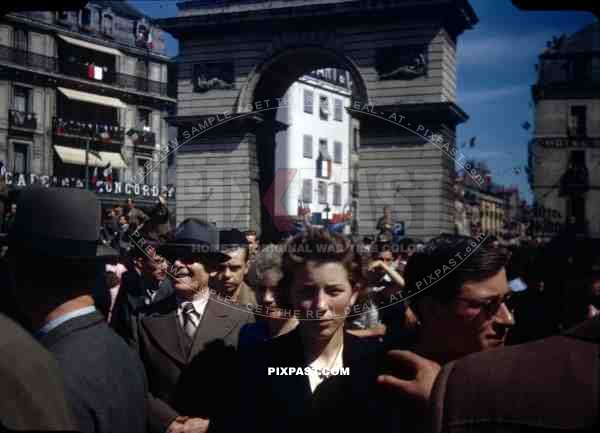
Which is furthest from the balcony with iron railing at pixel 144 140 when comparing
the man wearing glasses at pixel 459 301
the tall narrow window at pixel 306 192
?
the man wearing glasses at pixel 459 301

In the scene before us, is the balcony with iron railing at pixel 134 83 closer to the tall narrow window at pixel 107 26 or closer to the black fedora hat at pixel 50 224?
the tall narrow window at pixel 107 26

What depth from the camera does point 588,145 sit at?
14.1 m

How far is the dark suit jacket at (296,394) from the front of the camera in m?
3.08

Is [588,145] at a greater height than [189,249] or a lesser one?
greater

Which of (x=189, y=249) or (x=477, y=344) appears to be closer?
(x=477, y=344)

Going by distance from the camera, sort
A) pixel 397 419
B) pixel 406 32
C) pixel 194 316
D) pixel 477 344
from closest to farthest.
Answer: pixel 397 419 < pixel 477 344 < pixel 194 316 < pixel 406 32

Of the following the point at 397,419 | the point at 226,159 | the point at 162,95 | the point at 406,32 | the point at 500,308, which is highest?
the point at 406,32

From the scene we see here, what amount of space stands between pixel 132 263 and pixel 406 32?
15.6m

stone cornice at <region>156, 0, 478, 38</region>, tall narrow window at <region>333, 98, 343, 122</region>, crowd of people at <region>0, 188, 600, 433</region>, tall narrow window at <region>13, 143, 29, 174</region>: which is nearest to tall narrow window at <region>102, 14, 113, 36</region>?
stone cornice at <region>156, 0, 478, 38</region>

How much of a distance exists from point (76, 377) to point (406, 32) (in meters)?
19.5

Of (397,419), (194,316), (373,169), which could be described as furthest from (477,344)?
(373,169)

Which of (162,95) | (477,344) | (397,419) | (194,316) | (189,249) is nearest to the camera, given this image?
(397,419)

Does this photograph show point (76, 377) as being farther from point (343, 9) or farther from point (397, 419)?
point (343, 9)

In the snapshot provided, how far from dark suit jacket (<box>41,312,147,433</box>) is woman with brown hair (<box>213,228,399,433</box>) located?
655 mm
